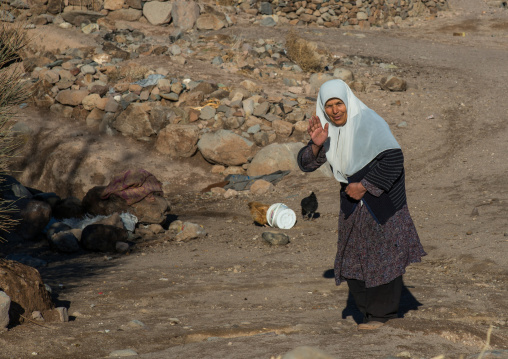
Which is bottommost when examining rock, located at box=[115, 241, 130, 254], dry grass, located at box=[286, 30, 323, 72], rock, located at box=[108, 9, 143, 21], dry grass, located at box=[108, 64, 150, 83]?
rock, located at box=[115, 241, 130, 254]

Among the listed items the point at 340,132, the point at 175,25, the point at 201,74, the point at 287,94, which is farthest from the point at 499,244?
the point at 175,25

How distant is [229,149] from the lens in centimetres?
1052

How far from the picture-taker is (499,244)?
5.66m

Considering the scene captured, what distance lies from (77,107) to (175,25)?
557cm

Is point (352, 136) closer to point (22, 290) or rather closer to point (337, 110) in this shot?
point (337, 110)

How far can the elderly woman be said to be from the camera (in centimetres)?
328

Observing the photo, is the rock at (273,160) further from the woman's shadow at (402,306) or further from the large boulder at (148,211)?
the woman's shadow at (402,306)

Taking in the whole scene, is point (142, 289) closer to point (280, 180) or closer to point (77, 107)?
point (280, 180)

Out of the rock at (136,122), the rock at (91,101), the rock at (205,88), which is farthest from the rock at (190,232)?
the rock at (91,101)

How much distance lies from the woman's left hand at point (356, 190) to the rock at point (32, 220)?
5222mm

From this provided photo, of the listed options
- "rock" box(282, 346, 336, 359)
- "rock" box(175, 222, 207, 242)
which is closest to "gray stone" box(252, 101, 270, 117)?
"rock" box(175, 222, 207, 242)

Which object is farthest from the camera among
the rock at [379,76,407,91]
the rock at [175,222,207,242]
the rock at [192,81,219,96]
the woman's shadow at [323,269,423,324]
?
the rock at [379,76,407,91]

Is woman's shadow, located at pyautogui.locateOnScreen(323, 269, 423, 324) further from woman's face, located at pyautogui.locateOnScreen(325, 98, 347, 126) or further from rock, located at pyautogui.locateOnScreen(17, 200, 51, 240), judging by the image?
rock, located at pyautogui.locateOnScreen(17, 200, 51, 240)

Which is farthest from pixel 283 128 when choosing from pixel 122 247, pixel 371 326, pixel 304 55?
pixel 371 326
